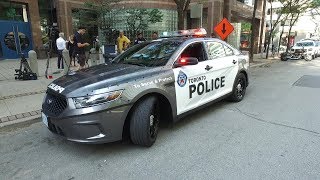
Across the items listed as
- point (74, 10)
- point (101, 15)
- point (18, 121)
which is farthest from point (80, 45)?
point (74, 10)

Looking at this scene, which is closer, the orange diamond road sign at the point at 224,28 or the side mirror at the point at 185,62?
the side mirror at the point at 185,62

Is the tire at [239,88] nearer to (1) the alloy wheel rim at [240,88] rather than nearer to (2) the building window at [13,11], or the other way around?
(1) the alloy wheel rim at [240,88]

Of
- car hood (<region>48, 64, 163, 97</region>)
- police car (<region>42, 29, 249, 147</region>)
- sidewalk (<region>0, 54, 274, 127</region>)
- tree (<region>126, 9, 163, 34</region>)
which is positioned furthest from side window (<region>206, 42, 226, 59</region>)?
tree (<region>126, 9, 163, 34</region>)

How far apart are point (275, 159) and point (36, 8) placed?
707 inches

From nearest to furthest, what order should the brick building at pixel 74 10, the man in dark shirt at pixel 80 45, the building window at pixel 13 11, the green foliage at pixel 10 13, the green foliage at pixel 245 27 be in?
the man in dark shirt at pixel 80 45 → the building window at pixel 13 11 → the green foliage at pixel 10 13 → the brick building at pixel 74 10 → the green foliage at pixel 245 27

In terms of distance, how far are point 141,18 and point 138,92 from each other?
17176 mm

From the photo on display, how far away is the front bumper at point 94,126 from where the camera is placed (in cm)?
332

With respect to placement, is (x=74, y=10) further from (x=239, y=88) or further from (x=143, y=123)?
(x=143, y=123)

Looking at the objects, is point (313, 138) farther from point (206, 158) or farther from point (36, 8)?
point (36, 8)

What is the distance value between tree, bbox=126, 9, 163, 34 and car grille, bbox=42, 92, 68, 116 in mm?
16595

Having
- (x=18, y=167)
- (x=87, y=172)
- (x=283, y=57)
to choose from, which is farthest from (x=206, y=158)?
(x=283, y=57)

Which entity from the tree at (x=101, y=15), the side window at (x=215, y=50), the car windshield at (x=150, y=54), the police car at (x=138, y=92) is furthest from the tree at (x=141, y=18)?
the car windshield at (x=150, y=54)

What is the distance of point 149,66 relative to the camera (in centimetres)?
425

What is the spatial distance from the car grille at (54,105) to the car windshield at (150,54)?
143 centimetres
